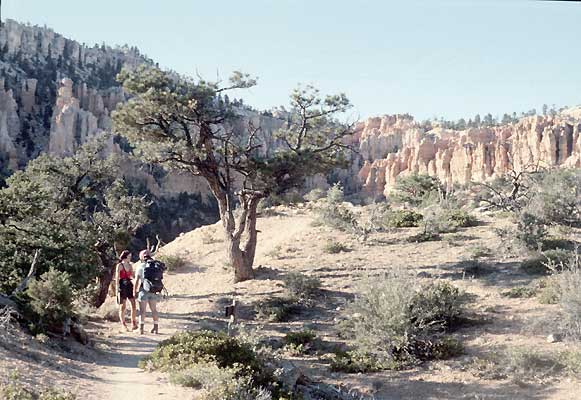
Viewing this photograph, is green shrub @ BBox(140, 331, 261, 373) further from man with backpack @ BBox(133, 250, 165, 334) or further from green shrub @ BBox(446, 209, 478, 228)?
green shrub @ BBox(446, 209, 478, 228)

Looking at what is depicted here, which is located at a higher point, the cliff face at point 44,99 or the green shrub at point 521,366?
the cliff face at point 44,99

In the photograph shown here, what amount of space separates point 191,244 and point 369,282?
1393cm

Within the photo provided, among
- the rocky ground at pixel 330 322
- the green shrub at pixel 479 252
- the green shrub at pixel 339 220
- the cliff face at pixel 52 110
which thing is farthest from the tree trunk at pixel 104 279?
the cliff face at pixel 52 110

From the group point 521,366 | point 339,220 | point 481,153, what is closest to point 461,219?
point 339,220

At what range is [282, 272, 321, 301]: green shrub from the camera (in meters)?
12.8

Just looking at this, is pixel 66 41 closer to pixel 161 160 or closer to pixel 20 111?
pixel 20 111

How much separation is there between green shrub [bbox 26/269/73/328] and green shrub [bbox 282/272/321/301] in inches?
234

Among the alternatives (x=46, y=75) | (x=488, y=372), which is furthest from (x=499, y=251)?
(x=46, y=75)

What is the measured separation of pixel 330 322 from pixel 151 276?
161 inches

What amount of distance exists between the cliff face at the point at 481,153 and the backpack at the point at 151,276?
54605 mm

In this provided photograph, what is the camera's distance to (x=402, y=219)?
20.9m

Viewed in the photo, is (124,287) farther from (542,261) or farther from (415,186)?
(415,186)

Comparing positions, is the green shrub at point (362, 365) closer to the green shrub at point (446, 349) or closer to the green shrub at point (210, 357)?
the green shrub at point (446, 349)

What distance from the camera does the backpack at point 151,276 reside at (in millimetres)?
9141
